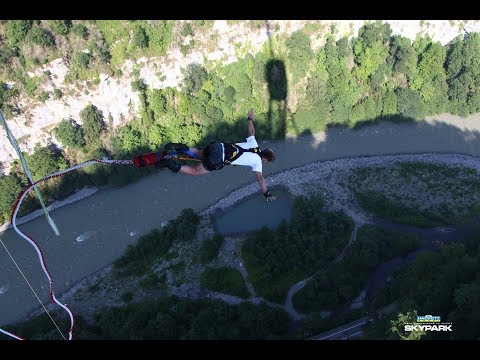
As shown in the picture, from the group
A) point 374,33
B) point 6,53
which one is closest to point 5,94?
point 6,53

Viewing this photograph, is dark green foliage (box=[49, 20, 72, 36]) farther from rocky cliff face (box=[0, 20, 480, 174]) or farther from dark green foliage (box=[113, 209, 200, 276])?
dark green foliage (box=[113, 209, 200, 276])

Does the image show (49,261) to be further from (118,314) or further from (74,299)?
(118,314)

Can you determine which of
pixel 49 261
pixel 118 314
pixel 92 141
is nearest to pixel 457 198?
pixel 118 314

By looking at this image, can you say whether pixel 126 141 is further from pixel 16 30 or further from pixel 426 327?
pixel 426 327

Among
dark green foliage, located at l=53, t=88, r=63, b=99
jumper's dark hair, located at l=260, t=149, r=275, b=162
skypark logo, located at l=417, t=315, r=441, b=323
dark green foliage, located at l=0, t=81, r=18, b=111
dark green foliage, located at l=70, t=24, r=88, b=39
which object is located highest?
dark green foliage, located at l=70, t=24, r=88, b=39

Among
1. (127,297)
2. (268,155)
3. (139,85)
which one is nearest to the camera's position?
(268,155)

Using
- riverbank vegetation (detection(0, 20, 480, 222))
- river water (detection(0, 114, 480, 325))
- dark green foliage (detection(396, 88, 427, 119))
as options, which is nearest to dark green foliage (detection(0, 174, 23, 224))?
riverbank vegetation (detection(0, 20, 480, 222))
